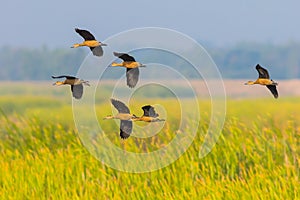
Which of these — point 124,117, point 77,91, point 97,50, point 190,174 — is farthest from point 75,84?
point 190,174

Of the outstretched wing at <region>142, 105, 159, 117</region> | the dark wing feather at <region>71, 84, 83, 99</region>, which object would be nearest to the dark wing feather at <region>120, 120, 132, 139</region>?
the outstretched wing at <region>142, 105, 159, 117</region>

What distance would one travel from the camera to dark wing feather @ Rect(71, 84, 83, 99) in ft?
9.26

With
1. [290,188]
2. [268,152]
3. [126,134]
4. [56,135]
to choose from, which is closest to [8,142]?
[56,135]

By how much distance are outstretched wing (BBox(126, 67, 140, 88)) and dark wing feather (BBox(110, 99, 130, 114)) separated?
13cm

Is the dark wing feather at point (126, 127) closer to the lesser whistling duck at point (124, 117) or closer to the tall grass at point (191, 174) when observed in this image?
the lesser whistling duck at point (124, 117)

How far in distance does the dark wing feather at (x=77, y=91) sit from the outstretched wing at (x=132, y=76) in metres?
0.24

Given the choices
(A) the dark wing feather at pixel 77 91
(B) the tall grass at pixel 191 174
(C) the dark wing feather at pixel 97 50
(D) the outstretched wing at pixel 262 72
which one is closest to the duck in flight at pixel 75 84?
(A) the dark wing feather at pixel 77 91

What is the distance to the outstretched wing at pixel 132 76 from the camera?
114 inches

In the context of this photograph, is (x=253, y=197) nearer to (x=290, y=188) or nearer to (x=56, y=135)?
(x=290, y=188)

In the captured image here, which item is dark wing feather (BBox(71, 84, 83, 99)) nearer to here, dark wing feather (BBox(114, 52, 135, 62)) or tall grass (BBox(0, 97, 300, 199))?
dark wing feather (BBox(114, 52, 135, 62))

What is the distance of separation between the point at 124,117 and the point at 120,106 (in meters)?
0.07

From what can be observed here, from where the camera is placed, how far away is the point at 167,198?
6.72 meters

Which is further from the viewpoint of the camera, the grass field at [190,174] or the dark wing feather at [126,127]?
the grass field at [190,174]

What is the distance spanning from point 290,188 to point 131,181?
7.02 ft
